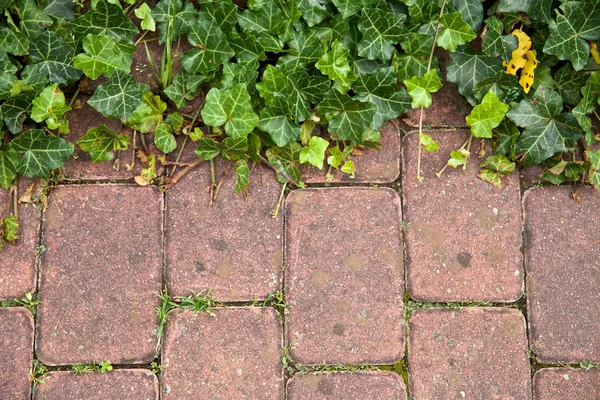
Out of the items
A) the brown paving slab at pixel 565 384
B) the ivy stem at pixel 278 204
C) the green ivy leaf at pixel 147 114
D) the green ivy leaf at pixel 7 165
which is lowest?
the brown paving slab at pixel 565 384

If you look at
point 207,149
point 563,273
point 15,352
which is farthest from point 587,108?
point 15,352

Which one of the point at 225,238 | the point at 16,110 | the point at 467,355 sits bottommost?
the point at 467,355

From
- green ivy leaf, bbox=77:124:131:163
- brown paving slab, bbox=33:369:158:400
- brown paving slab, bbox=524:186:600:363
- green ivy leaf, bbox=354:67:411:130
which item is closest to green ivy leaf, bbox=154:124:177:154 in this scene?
green ivy leaf, bbox=77:124:131:163

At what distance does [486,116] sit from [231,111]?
86 centimetres

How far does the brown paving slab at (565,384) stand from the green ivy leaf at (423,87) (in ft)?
3.33

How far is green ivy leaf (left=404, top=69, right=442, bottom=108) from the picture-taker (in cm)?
214

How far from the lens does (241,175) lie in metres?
Result: 2.15

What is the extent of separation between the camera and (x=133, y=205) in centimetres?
221

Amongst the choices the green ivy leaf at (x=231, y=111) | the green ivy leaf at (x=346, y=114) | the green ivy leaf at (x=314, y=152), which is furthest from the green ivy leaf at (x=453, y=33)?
the green ivy leaf at (x=231, y=111)

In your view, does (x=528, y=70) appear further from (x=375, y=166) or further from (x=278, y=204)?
(x=278, y=204)

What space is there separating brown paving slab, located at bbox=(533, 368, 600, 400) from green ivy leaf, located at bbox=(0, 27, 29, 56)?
2062mm

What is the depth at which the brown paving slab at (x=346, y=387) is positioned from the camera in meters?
2.15

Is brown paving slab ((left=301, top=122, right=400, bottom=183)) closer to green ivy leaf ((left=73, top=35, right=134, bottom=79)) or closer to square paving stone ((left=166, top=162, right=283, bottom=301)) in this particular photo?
square paving stone ((left=166, top=162, right=283, bottom=301))

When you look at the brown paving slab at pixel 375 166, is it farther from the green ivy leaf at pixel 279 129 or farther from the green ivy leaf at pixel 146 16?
the green ivy leaf at pixel 146 16
